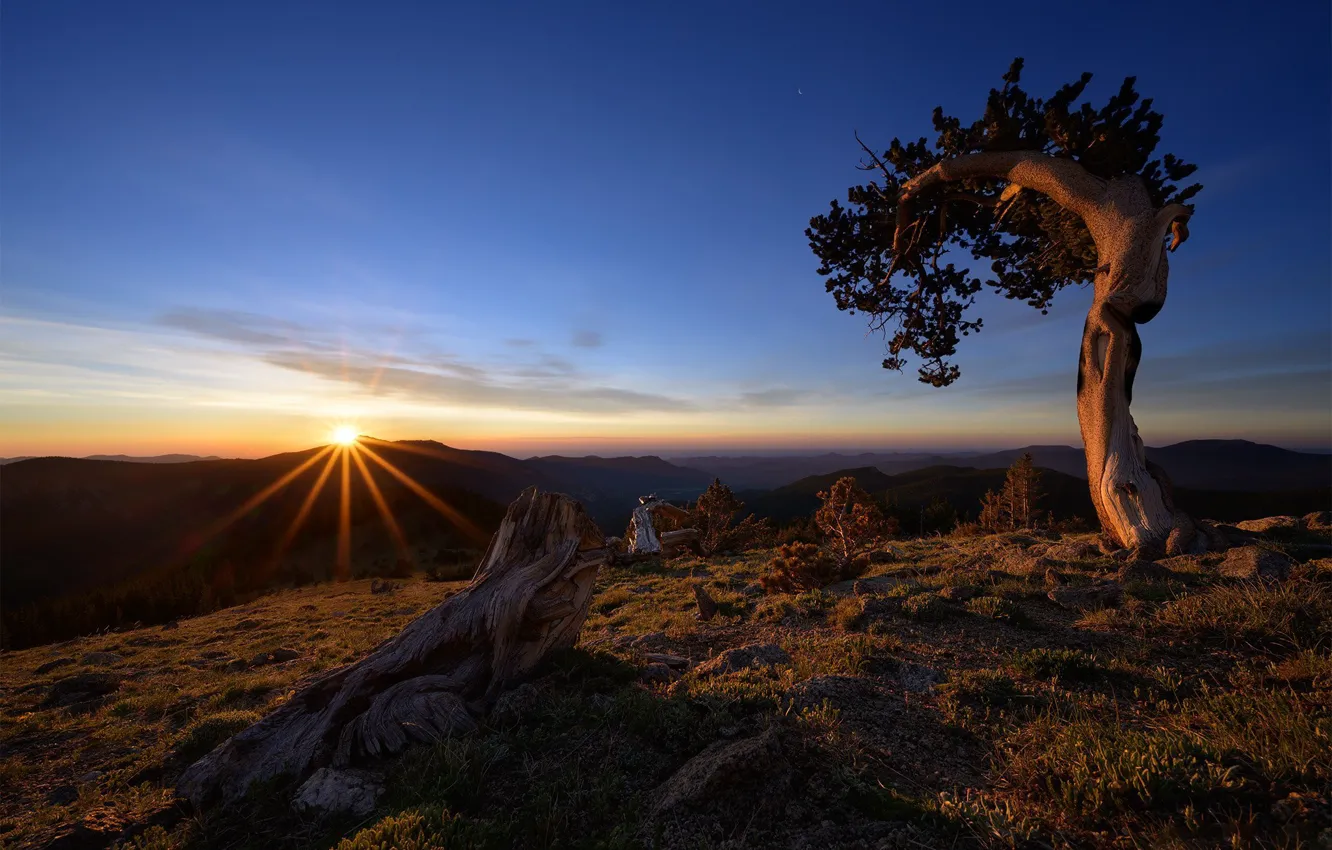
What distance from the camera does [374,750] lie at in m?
5.33

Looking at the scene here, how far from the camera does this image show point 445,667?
6.92 meters

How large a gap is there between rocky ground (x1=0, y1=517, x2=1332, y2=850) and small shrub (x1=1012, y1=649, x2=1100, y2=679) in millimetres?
22

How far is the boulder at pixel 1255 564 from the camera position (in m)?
7.89

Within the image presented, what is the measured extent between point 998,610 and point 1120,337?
7.26 metres

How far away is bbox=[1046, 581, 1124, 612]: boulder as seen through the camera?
805cm

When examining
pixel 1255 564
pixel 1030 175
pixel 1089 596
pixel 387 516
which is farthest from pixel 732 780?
pixel 387 516

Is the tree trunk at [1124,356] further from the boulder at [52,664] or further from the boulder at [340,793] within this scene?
the boulder at [52,664]

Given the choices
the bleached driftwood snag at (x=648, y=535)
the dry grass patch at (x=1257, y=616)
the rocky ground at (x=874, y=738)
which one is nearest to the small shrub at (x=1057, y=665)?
the rocky ground at (x=874, y=738)

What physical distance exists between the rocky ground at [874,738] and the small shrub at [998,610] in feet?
0.24

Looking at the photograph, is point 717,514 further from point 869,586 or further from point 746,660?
point 746,660

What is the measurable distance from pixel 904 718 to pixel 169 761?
382 inches

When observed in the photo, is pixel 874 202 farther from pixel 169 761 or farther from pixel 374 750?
pixel 169 761

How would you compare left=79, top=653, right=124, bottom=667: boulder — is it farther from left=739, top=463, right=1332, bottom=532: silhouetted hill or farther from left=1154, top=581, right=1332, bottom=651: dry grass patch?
left=739, top=463, right=1332, bottom=532: silhouetted hill

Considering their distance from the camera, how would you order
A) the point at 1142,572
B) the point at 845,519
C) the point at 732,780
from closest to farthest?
1. the point at 732,780
2. the point at 1142,572
3. the point at 845,519
